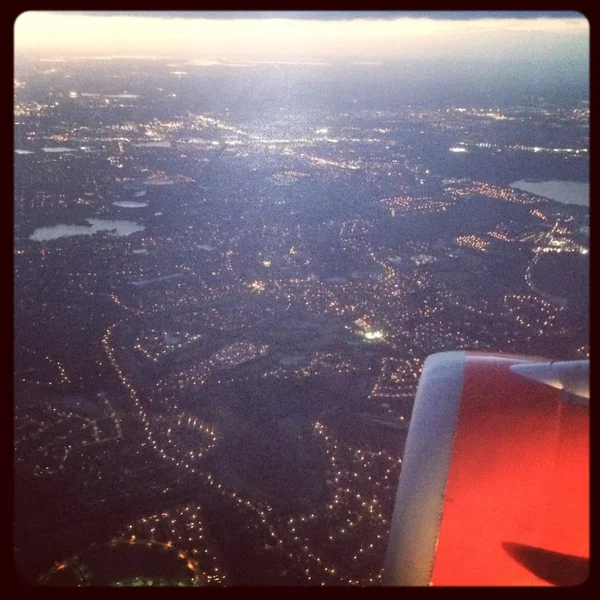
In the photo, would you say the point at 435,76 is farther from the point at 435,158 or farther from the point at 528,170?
the point at 528,170

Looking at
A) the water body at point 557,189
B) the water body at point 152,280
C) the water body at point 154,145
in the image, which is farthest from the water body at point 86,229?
the water body at point 557,189

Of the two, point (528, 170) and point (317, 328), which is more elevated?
point (528, 170)

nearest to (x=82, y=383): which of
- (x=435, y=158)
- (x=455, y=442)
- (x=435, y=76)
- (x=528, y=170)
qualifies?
(x=455, y=442)

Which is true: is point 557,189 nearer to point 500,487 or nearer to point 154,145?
point 500,487

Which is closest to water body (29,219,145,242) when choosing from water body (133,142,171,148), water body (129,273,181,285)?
water body (129,273,181,285)

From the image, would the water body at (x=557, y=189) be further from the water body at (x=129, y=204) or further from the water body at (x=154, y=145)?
the water body at (x=154, y=145)

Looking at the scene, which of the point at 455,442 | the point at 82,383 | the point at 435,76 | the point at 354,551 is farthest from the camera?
the point at 435,76

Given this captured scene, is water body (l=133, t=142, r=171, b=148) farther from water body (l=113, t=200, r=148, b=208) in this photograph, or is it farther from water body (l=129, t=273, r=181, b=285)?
water body (l=129, t=273, r=181, b=285)
